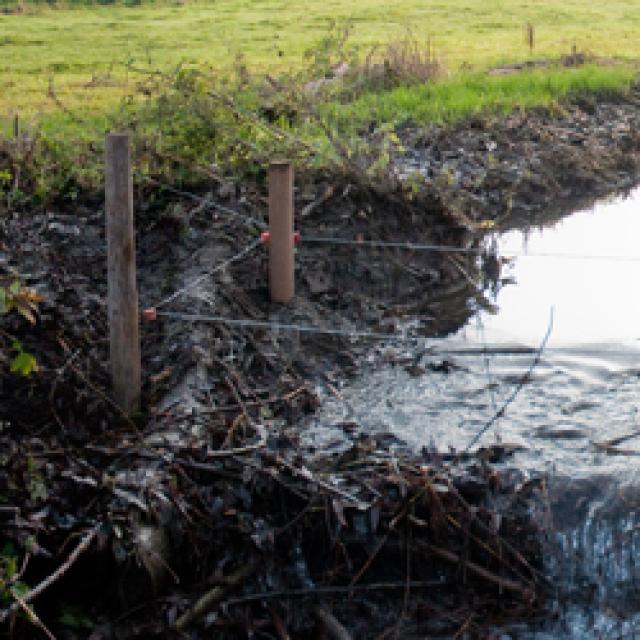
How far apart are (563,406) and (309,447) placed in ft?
5.34

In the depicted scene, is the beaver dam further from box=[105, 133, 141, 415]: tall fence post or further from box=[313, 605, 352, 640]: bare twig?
box=[105, 133, 141, 415]: tall fence post

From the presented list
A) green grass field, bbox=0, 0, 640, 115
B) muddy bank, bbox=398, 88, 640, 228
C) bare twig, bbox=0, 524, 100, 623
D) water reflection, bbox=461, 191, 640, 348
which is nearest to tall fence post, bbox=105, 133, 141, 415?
bare twig, bbox=0, 524, 100, 623

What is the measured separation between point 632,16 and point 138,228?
1875 centimetres

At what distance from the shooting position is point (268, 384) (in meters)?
6.89

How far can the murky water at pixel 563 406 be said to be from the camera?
5660 millimetres

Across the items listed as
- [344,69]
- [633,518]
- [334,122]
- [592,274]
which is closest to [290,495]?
[633,518]

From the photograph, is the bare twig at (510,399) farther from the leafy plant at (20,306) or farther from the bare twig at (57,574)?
the leafy plant at (20,306)

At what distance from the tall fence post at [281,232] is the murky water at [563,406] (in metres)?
0.80

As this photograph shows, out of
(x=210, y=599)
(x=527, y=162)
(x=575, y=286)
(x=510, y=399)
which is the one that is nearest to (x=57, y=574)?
(x=210, y=599)

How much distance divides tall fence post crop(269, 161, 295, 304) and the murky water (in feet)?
2.61

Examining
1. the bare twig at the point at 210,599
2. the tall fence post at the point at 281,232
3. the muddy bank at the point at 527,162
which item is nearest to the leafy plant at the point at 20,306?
the bare twig at the point at 210,599

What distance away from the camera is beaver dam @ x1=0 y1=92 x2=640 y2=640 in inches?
203

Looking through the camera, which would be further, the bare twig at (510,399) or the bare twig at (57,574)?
the bare twig at (510,399)

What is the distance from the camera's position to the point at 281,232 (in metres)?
7.25
